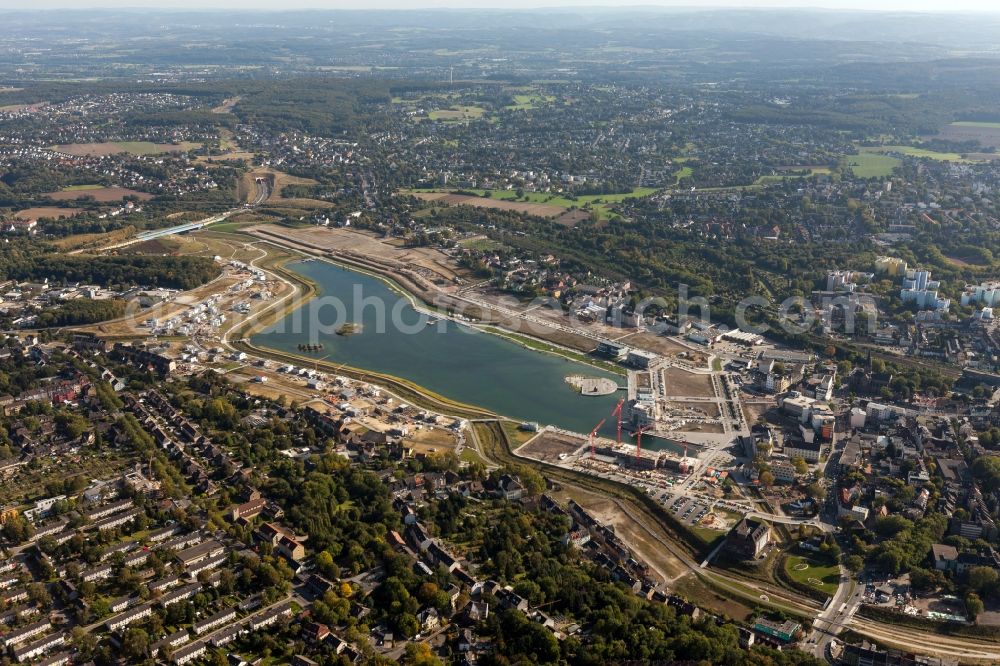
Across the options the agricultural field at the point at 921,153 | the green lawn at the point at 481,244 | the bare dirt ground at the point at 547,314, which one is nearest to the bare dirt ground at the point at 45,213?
the green lawn at the point at 481,244

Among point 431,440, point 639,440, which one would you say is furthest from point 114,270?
point 639,440

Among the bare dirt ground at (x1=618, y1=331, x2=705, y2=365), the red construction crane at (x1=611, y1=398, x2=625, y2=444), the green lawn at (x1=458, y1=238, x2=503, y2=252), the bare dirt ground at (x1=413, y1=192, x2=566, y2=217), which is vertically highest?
the bare dirt ground at (x1=413, y1=192, x2=566, y2=217)

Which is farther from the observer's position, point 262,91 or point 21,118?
point 262,91

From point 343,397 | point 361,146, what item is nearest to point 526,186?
point 361,146

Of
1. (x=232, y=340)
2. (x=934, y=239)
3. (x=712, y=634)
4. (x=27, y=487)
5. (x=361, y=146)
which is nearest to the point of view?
(x=712, y=634)

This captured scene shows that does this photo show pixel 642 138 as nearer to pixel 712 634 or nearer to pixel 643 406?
pixel 643 406

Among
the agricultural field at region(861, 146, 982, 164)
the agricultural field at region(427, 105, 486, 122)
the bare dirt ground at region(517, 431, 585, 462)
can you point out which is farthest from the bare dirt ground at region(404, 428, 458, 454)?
the agricultural field at region(427, 105, 486, 122)

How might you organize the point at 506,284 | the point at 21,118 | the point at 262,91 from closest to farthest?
the point at 506,284 < the point at 21,118 < the point at 262,91

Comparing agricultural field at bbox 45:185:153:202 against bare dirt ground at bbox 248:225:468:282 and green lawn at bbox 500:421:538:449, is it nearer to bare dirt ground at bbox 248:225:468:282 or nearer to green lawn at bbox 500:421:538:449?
bare dirt ground at bbox 248:225:468:282
